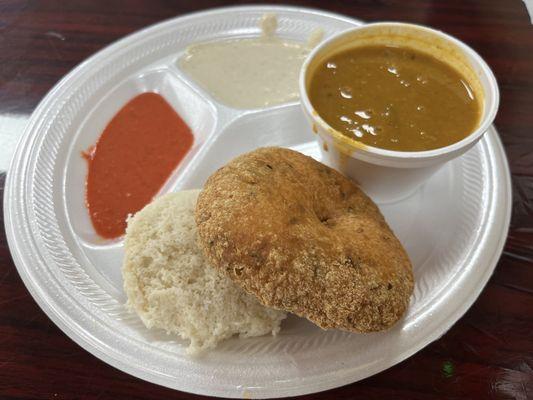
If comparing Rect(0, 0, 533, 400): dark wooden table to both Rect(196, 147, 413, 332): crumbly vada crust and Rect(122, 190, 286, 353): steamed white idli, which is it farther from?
Rect(196, 147, 413, 332): crumbly vada crust

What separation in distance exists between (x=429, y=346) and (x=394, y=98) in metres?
0.88

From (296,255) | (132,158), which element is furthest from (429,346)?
(132,158)

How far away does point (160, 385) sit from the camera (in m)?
1.48

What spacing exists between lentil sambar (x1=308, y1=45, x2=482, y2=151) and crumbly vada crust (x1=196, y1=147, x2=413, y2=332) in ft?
1.09

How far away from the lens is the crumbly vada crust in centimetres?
134

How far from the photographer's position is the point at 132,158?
213 centimetres

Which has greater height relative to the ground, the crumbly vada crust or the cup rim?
the cup rim

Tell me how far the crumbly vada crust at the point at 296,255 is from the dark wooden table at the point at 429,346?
1.10ft

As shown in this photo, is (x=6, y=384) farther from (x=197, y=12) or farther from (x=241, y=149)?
(x=197, y=12)

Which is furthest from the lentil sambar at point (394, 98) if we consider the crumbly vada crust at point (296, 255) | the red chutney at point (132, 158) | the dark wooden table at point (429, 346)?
the red chutney at point (132, 158)

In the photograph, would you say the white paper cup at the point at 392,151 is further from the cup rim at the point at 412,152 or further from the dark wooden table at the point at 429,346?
the dark wooden table at the point at 429,346

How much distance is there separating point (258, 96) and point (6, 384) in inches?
64.0

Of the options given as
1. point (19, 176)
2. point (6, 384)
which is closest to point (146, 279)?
point (6, 384)

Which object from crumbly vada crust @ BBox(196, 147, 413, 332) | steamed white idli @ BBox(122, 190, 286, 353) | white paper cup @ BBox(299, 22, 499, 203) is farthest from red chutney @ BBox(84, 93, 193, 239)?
white paper cup @ BBox(299, 22, 499, 203)
